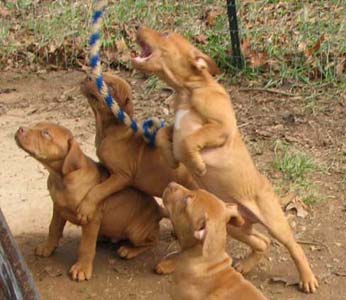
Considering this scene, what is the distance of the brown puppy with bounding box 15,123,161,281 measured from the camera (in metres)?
5.01

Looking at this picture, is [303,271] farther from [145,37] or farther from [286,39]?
[286,39]

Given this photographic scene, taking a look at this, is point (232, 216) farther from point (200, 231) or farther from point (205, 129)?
point (205, 129)

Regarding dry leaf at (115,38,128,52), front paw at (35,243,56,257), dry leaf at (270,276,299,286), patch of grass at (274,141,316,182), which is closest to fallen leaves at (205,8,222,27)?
dry leaf at (115,38,128,52)

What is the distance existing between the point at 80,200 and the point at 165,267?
0.69m

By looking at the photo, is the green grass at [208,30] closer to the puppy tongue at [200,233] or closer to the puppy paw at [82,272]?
the puppy paw at [82,272]

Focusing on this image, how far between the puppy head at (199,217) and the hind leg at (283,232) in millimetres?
602

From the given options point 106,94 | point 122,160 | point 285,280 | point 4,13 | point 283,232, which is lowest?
point 285,280

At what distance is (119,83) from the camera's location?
5.27 metres

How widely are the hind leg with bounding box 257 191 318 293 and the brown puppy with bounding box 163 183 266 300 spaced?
21.9 inches

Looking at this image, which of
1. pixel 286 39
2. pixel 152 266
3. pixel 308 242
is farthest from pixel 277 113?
pixel 152 266

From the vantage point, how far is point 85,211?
5117mm

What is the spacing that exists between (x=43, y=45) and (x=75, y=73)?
1.93 feet

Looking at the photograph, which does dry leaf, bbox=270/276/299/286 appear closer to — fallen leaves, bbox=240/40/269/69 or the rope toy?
the rope toy

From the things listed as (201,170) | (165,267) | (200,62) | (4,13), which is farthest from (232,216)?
(4,13)
